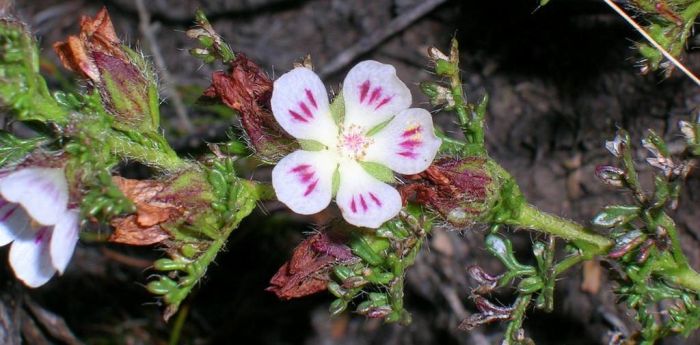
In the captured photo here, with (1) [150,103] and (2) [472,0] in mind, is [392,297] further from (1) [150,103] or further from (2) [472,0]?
(2) [472,0]

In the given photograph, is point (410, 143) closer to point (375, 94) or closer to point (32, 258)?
point (375, 94)

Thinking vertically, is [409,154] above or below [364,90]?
below

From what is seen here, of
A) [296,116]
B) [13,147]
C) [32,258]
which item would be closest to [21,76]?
[13,147]

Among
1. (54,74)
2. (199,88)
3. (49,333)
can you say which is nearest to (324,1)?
(199,88)

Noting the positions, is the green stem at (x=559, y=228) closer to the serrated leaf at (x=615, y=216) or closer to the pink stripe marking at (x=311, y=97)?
the serrated leaf at (x=615, y=216)

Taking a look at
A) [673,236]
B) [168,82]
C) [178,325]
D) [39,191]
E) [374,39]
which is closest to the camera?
[39,191]

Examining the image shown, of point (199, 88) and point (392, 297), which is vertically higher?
point (392, 297)

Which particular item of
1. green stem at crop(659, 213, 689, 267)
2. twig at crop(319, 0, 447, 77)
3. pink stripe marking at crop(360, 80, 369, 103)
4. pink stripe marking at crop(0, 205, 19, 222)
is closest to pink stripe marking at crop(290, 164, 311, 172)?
pink stripe marking at crop(360, 80, 369, 103)
